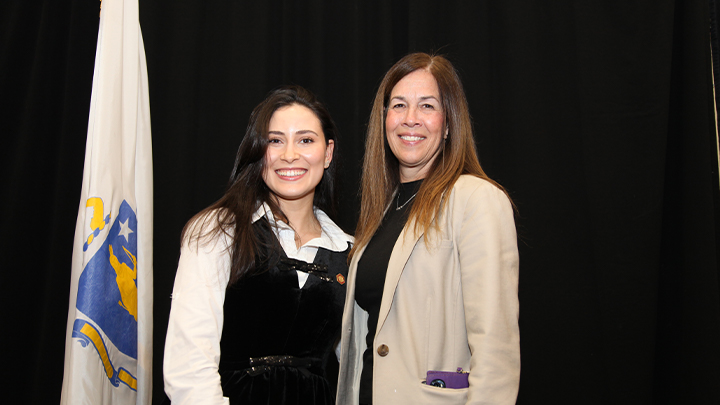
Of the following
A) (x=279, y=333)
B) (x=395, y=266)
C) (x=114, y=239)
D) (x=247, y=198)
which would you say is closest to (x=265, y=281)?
(x=279, y=333)

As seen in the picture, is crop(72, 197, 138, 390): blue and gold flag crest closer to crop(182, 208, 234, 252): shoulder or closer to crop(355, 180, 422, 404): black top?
crop(182, 208, 234, 252): shoulder

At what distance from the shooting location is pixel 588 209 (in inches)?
92.6

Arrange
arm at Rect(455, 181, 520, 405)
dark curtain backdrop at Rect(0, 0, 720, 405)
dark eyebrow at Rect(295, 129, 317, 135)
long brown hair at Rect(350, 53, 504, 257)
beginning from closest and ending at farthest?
arm at Rect(455, 181, 520, 405)
long brown hair at Rect(350, 53, 504, 257)
dark eyebrow at Rect(295, 129, 317, 135)
dark curtain backdrop at Rect(0, 0, 720, 405)

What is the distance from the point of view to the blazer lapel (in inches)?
53.6

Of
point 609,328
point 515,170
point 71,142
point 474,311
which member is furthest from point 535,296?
point 71,142

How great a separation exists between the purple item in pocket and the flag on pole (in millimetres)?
1239

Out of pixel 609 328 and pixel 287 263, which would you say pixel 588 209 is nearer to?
pixel 609 328

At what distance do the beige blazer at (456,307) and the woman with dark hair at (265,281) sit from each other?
1.04ft

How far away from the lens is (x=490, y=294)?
1.24m

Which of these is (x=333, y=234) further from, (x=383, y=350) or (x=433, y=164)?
(x=383, y=350)

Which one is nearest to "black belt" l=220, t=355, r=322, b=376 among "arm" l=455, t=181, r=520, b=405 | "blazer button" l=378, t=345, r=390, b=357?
"blazer button" l=378, t=345, r=390, b=357

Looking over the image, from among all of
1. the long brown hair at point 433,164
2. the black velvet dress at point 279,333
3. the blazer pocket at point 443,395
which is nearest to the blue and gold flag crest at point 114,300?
the black velvet dress at point 279,333

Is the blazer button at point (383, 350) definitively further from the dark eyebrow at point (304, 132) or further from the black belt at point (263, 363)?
the dark eyebrow at point (304, 132)

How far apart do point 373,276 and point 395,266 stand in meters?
0.13
